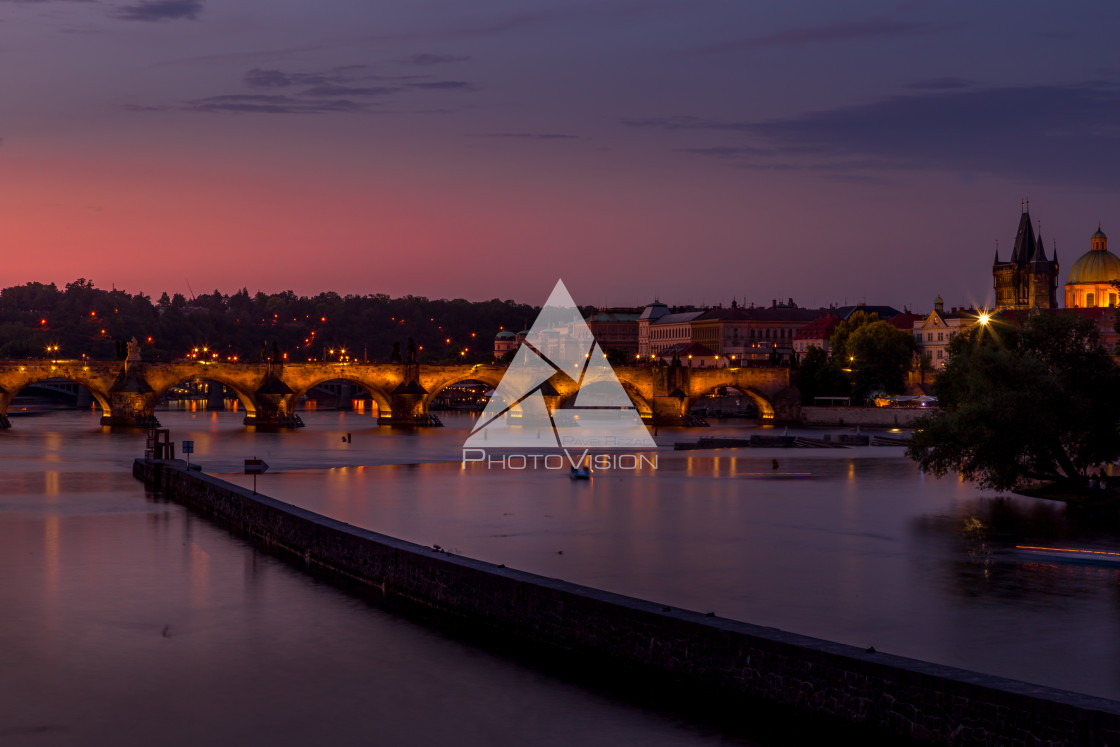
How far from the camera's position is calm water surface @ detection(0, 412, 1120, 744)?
1700 cm

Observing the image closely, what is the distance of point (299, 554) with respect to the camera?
28.7 meters

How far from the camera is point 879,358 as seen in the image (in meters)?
118

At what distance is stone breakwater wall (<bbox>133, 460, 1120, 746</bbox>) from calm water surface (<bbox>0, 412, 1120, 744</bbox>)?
0.69m

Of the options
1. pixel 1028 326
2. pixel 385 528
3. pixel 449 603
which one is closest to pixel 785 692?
pixel 449 603

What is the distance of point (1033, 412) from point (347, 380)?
71844mm

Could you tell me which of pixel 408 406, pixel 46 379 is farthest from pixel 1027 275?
pixel 46 379

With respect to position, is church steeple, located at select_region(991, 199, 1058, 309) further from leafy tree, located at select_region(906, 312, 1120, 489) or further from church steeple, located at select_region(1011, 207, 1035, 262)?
leafy tree, located at select_region(906, 312, 1120, 489)

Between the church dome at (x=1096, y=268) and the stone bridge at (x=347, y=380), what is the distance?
191 ft

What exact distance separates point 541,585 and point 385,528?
54.2ft

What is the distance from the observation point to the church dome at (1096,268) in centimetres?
14488

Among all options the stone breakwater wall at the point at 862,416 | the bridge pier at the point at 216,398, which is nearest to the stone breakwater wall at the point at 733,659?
→ the stone breakwater wall at the point at 862,416

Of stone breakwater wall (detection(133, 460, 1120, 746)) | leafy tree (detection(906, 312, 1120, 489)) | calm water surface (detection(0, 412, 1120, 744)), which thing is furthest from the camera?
leafy tree (detection(906, 312, 1120, 489))

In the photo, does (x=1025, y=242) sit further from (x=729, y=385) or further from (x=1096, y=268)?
(x=729, y=385)

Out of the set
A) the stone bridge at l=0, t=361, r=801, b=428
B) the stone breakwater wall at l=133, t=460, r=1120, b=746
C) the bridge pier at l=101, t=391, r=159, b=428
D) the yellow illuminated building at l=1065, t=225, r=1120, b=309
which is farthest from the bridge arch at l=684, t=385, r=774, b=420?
the stone breakwater wall at l=133, t=460, r=1120, b=746
